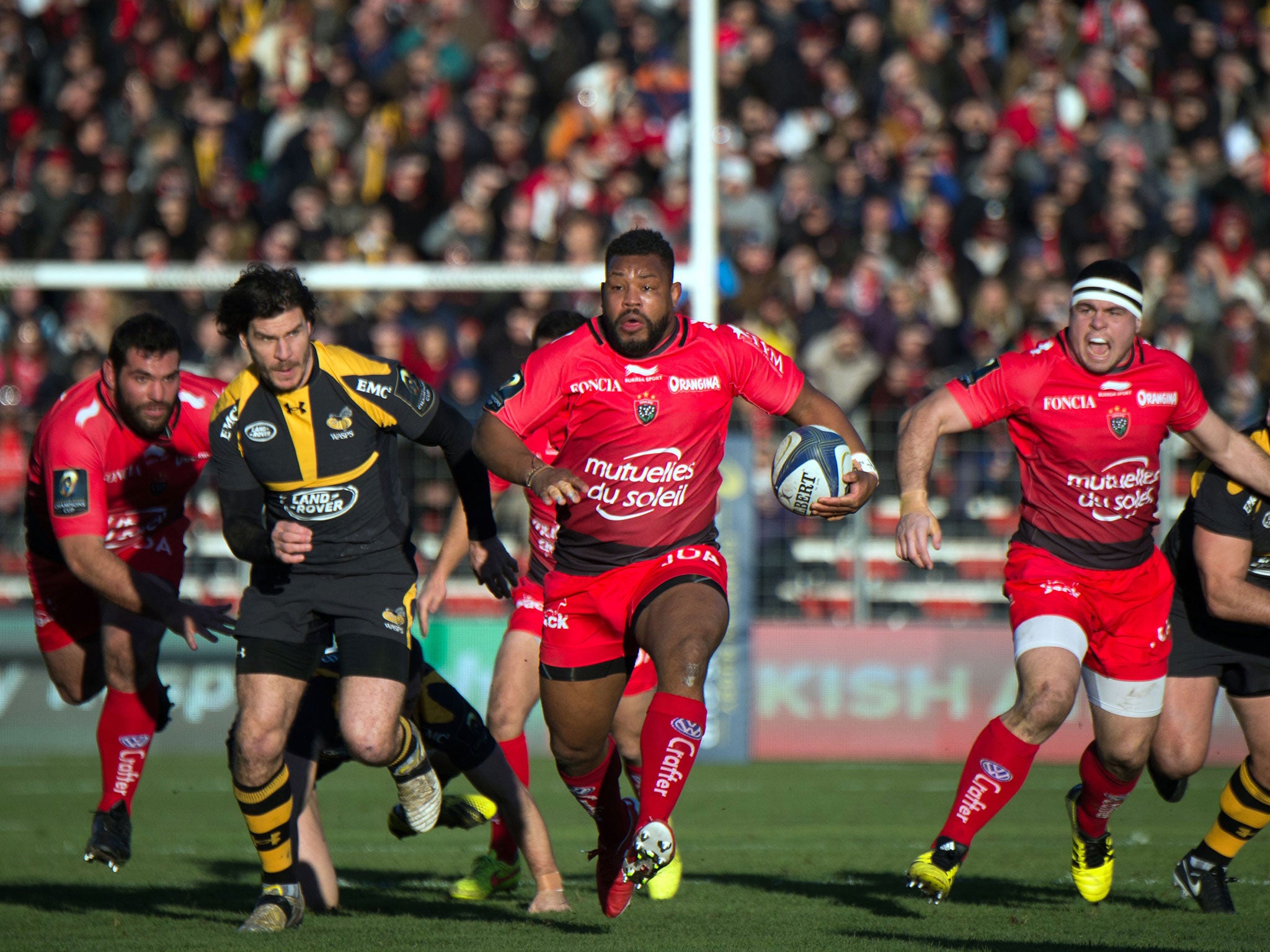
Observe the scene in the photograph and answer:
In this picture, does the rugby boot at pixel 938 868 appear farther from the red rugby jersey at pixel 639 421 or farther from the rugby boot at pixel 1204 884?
the red rugby jersey at pixel 639 421

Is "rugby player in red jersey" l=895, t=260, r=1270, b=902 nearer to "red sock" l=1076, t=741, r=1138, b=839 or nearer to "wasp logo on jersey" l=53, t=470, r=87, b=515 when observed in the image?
"red sock" l=1076, t=741, r=1138, b=839

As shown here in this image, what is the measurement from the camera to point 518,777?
7.52m

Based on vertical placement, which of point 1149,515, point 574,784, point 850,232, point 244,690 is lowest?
point 574,784

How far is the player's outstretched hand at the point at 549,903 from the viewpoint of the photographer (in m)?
7.10

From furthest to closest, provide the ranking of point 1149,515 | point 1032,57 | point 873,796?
point 1032,57
point 873,796
point 1149,515

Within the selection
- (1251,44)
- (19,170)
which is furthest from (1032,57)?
(19,170)

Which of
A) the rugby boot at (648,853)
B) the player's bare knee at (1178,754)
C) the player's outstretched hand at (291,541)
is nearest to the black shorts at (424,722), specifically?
the player's outstretched hand at (291,541)

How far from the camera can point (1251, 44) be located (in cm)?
1736

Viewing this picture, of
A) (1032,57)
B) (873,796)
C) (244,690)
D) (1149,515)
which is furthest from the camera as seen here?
(1032,57)

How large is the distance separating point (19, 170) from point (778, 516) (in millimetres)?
8676

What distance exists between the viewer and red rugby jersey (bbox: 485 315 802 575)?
256 inches

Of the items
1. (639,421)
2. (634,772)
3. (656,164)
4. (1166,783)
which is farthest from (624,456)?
(656,164)

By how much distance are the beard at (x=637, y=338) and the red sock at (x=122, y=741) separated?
299 cm

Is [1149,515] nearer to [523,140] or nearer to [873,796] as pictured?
[873,796]
